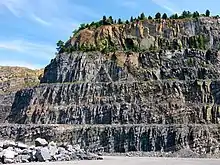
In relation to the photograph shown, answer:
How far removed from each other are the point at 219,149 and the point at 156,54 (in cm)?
2472

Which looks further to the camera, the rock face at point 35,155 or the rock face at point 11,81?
the rock face at point 11,81

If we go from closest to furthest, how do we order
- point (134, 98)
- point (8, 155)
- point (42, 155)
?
point (8, 155), point (42, 155), point (134, 98)

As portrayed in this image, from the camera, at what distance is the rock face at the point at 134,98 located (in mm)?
68688

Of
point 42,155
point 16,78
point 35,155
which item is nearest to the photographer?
point 42,155

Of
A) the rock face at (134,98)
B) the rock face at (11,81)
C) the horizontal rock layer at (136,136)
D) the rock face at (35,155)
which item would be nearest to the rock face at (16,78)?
the rock face at (11,81)

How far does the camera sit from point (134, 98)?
253 feet

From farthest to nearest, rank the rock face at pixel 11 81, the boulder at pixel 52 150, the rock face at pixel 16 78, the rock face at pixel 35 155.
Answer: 1. the rock face at pixel 16 78
2. the rock face at pixel 11 81
3. the boulder at pixel 52 150
4. the rock face at pixel 35 155

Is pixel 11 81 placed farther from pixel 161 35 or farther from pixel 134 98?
pixel 134 98

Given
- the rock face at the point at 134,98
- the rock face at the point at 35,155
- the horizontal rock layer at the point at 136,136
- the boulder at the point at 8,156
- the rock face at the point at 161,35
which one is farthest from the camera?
the rock face at the point at 161,35

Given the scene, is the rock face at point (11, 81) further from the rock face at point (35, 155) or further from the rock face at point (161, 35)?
the rock face at point (35, 155)

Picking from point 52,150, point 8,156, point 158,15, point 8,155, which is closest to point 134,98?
point 158,15

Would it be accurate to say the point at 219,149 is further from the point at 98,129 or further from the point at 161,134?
the point at 98,129

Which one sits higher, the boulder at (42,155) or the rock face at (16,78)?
the rock face at (16,78)

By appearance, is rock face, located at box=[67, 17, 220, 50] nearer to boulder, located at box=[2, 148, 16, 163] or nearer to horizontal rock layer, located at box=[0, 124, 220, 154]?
horizontal rock layer, located at box=[0, 124, 220, 154]
